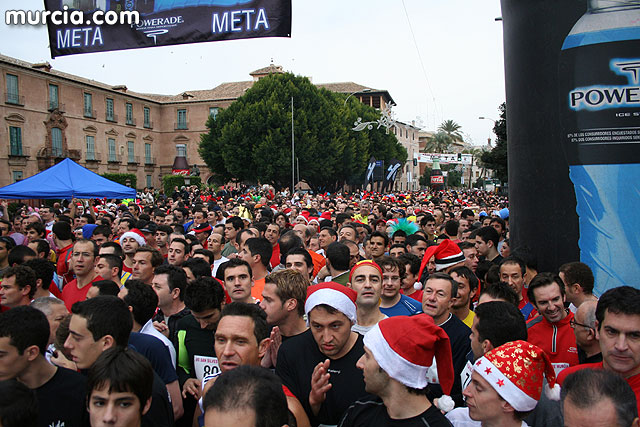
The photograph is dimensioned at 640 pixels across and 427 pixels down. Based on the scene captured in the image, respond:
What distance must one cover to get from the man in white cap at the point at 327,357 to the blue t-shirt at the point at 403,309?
1.48 meters

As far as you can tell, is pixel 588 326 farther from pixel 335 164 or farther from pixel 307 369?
pixel 335 164

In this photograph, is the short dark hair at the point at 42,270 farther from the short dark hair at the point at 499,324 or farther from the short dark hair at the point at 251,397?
the short dark hair at the point at 499,324

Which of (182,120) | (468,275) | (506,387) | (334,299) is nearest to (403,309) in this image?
(468,275)

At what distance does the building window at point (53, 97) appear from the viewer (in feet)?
149

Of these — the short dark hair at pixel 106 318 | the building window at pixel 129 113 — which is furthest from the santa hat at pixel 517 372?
the building window at pixel 129 113

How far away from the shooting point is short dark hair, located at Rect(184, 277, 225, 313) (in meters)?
3.94

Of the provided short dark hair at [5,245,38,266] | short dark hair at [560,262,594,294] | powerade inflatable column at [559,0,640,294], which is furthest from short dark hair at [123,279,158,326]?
powerade inflatable column at [559,0,640,294]

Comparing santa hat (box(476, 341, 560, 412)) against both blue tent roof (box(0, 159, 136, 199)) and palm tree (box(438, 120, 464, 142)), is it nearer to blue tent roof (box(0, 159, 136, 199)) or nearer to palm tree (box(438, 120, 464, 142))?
blue tent roof (box(0, 159, 136, 199))

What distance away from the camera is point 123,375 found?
2.58 meters

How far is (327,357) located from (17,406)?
5.60ft

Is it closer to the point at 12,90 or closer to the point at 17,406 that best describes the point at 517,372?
the point at 17,406

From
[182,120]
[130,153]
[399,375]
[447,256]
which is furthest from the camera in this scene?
[182,120]

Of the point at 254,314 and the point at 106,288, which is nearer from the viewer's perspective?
the point at 254,314

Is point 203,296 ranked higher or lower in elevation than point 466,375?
higher
